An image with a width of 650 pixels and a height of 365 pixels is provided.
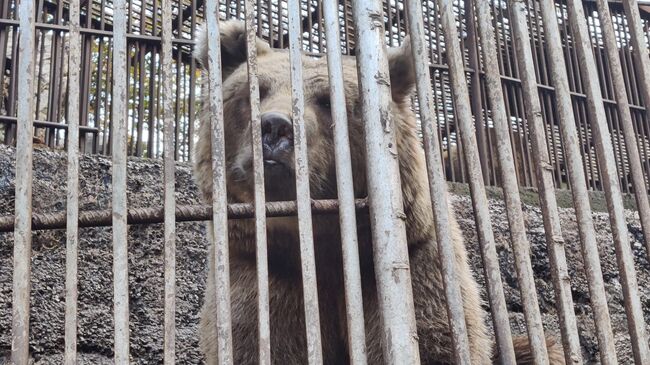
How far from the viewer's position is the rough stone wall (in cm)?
433

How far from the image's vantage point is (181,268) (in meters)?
4.81

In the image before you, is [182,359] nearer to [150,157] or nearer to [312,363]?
[150,157]

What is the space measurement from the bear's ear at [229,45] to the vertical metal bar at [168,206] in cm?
99

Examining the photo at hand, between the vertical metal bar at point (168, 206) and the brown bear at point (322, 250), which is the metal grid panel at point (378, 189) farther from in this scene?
the brown bear at point (322, 250)

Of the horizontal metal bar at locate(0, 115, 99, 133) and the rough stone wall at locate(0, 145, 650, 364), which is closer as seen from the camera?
the rough stone wall at locate(0, 145, 650, 364)

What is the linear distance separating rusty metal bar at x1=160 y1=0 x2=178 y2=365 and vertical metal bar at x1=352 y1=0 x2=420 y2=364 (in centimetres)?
64

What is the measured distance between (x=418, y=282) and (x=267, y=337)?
1.13 meters

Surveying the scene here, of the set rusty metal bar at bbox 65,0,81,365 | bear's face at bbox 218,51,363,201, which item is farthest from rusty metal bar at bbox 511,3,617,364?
rusty metal bar at bbox 65,0,81,365

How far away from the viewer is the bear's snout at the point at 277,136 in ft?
9.32

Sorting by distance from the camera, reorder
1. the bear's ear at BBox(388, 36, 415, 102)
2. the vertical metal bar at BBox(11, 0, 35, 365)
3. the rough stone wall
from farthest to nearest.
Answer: the rough stone wall < the bear's ear at BBox(388, 36, 415, 102) < the vertical metal bar at BBox(11, 0, 35, 365)

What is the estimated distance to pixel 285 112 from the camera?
304 cm

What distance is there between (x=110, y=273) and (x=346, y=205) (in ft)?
8.41

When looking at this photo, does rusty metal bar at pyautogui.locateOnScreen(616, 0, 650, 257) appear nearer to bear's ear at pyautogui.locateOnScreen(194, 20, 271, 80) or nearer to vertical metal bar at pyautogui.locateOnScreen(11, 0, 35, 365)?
bear's ear at pyautogui.locateOnScreen(194, 20, 271, 80)

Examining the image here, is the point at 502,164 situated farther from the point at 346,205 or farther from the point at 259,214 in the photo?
the point at 259,214
